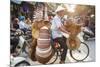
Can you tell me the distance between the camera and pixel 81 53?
2.25 m

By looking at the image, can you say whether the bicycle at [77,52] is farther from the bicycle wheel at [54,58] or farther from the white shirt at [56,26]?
the white shirt at [56,26]

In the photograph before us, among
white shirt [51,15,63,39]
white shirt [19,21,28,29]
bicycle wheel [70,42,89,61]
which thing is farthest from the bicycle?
white shirt [19,21,28,29]

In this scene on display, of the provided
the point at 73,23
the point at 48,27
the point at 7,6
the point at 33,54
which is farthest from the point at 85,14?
the point at 7,6

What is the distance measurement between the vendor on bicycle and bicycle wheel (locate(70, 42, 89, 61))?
0.13 meters

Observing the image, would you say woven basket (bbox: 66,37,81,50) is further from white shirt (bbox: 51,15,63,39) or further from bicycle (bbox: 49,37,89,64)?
white shirt (bbox: 51,15,63,39)

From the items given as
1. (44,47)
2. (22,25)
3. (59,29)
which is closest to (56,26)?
(59,29)

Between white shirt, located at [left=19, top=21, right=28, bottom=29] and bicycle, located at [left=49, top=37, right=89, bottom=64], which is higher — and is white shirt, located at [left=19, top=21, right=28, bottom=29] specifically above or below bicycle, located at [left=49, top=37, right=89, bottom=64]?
above

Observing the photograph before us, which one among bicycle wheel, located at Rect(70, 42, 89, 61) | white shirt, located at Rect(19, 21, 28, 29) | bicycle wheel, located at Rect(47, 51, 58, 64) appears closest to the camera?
white shirt, located at Rect(19, 21, 28, 29)

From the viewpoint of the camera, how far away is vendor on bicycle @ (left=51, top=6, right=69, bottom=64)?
2.14 metres

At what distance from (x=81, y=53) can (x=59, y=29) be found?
421mm

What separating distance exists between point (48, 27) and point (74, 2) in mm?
461

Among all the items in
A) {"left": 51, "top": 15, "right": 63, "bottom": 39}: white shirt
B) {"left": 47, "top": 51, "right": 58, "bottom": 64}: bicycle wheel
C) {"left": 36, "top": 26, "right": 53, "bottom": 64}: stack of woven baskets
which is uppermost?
{"left": 51, "top": 15, "right": 63, "bottom": 39}: white shirt

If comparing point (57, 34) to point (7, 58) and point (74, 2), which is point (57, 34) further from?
point (7, 58)

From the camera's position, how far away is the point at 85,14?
2.28 metres
